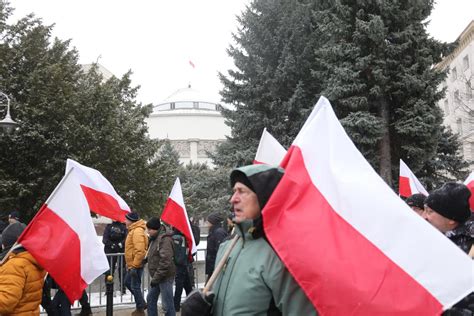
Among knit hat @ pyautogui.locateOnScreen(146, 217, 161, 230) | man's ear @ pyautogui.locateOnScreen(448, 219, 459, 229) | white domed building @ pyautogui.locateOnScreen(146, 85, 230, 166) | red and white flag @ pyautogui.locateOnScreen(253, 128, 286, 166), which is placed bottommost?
knit hat @ pyautogui.locateOnScreen(146, 217, 161, 230)

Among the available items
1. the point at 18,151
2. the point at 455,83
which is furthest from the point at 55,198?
the point at 455,83

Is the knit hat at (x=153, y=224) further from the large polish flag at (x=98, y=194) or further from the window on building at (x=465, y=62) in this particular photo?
the window on building at (x=465, y=62)

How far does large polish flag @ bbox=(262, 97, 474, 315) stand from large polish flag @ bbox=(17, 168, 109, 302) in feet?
9.19

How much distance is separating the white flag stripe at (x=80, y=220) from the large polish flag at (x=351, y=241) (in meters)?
2.85

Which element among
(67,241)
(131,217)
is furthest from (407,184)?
(67,241)

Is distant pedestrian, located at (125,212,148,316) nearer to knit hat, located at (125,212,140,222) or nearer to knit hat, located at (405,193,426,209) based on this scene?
knit hat, located at (125,212,140,222)

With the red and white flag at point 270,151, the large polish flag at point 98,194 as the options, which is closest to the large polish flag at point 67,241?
the red and white flag at point 270,151

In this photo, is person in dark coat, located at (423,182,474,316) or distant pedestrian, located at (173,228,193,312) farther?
distant pedestrian, located at (173,228,193,312)

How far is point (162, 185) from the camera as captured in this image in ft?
75.5

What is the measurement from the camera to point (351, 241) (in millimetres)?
2521

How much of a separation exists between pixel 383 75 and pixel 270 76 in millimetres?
4829

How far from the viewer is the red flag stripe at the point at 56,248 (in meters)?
4.68

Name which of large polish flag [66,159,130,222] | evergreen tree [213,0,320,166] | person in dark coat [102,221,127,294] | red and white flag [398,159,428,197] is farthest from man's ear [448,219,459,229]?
evergreen tree [213,0,320,166]

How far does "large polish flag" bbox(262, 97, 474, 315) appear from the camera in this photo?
232 cm
